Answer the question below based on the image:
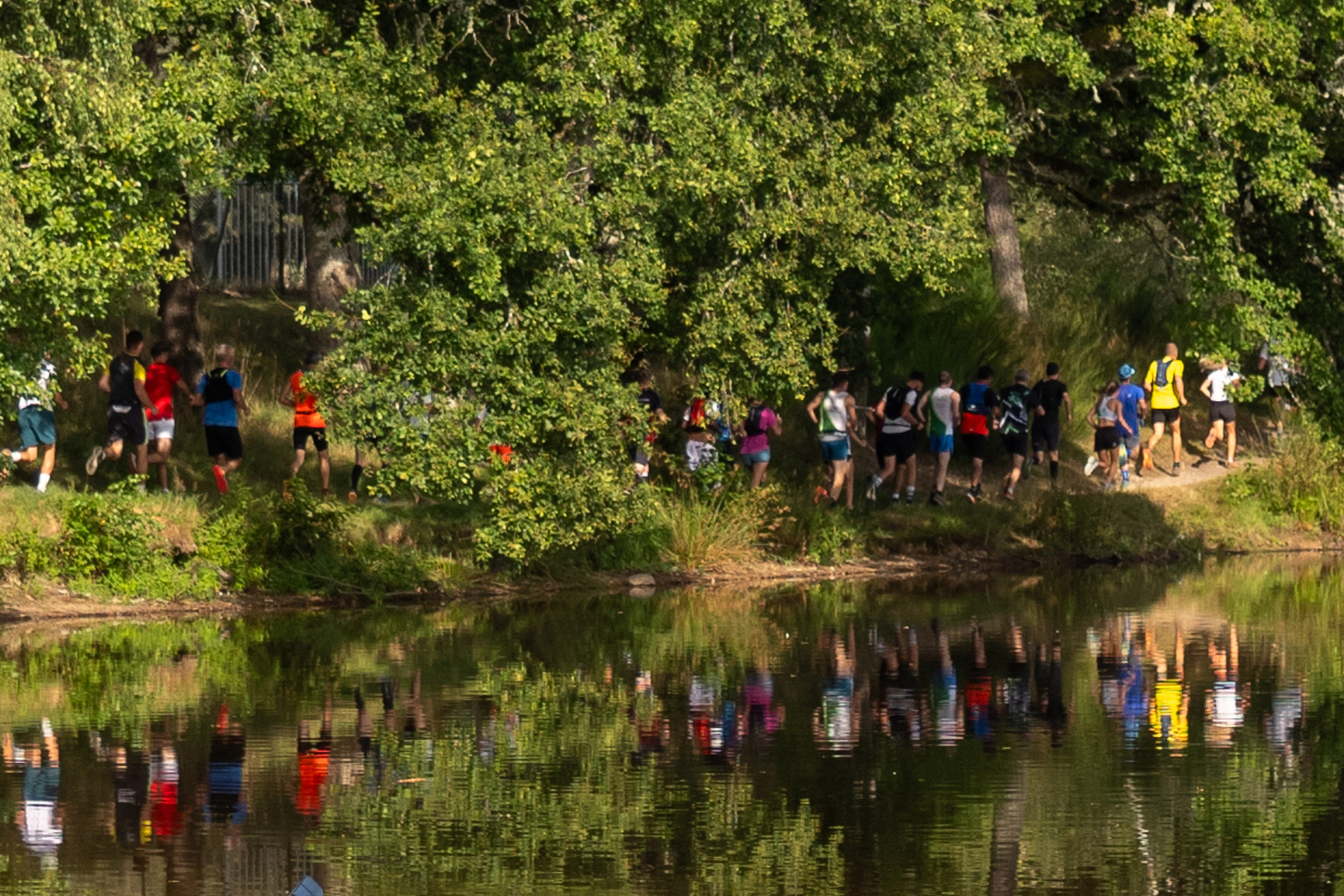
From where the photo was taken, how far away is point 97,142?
17.6 m

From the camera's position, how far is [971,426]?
90.3ft

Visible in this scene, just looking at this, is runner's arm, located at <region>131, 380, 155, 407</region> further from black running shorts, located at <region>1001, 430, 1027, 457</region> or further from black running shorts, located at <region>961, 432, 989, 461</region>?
black running shorts, located at <region>1001, 430, 1027, 457</region>

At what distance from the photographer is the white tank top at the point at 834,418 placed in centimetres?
2534

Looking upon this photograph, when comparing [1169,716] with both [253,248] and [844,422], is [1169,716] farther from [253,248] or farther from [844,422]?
[253,248]

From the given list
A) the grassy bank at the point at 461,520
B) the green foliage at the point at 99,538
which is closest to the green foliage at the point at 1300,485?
the grassy bank at the point at 461,520

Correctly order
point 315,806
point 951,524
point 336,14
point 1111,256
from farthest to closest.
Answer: point 1111,256 < point 951,524 < point 336,14 < point 315,806

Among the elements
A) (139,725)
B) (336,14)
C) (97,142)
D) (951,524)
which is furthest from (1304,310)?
(139,725)

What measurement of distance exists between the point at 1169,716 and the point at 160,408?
1301cm

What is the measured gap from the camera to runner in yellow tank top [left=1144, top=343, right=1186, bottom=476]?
98.3ft

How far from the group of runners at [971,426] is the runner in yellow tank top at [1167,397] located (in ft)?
0.05

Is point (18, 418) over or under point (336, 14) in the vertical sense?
under

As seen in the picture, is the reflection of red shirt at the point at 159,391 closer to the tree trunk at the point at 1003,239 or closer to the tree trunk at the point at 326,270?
the tree trunk at the point at 326,270

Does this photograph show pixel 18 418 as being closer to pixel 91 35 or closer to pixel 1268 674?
pixel 91 35

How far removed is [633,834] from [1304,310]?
14024mm
